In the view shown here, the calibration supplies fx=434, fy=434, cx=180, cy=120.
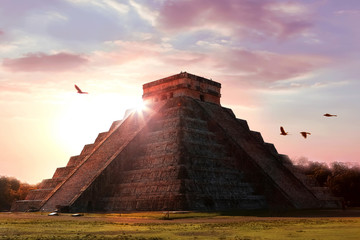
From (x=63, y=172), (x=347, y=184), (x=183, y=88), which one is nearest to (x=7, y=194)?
(x=63, y=172)

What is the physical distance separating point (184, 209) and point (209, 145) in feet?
34.0

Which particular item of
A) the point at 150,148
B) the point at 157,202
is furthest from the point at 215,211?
the point at 150,148

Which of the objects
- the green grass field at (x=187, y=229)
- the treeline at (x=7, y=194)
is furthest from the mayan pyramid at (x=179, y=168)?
the treeline at (x=7, y=194)

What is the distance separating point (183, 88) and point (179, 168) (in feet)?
46.3

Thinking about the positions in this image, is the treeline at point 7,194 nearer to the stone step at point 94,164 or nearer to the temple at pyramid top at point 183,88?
the stone step at point 94,164

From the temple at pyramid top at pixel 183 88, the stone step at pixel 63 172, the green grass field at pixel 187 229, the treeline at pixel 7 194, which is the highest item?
the temple at pyramid top at pixel 183 88

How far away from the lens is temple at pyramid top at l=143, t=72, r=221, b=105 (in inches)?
1913

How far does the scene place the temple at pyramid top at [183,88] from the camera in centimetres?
4859

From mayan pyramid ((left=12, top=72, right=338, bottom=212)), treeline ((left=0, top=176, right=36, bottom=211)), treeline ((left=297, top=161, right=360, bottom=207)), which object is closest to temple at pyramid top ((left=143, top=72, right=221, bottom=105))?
mayan pyramid ((left=12, top=72, right=338, bottom=212))

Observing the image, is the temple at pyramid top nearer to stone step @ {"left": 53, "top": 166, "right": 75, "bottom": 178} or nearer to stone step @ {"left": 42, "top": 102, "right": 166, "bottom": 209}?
stone step @ {"left": 42, "top": 102, "right": 166, "bottom": 209}

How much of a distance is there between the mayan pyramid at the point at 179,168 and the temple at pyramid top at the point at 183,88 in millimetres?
114

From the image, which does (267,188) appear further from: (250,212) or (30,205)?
(30,205)

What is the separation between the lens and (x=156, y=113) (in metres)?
47.4

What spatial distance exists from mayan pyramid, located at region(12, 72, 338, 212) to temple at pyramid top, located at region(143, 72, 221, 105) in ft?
0.37
